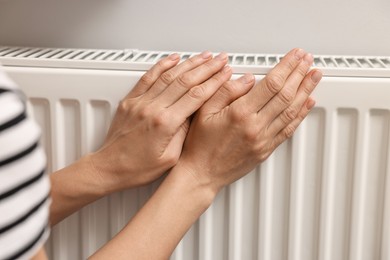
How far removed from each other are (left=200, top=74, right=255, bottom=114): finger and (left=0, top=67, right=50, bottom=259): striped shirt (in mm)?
289

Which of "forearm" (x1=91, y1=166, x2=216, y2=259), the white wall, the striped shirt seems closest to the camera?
the striped shirt

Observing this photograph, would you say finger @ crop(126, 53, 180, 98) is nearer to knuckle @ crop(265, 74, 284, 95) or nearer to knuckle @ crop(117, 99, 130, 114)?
knuckle @ crop(117, 99, 130, 114)

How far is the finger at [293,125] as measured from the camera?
26.8 inches

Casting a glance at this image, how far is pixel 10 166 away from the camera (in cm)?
40

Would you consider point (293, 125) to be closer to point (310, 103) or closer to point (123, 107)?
point (310, 103)

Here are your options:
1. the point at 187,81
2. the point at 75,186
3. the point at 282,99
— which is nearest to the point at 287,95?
the point at 282,99

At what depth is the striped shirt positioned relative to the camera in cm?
39

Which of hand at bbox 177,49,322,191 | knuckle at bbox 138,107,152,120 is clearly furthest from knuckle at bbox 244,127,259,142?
knuckle at bbox 138,107,152,120

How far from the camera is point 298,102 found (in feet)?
2.21

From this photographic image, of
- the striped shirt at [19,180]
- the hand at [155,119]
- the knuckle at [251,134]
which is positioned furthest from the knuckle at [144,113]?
the striped shirt at [19,180]

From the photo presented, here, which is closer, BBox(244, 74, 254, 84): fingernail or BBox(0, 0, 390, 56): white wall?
BBox(244, 74, 254, 84): fingernail

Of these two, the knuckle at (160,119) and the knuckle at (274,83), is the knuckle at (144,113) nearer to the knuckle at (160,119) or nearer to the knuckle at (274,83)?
the knuckle at (160,119)

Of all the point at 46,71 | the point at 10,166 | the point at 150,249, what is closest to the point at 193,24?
the point at 46,71

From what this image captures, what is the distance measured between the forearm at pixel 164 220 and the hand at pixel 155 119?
0.09 ft
